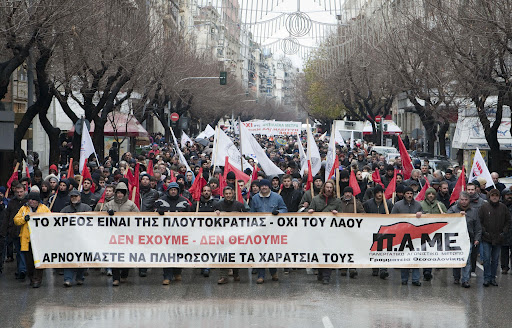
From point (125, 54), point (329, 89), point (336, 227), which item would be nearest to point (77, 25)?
point (125, 54)

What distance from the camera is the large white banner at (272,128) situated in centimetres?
5919

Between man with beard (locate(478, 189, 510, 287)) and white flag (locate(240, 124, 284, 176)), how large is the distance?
5.70 metres

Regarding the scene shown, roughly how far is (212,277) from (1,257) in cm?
299

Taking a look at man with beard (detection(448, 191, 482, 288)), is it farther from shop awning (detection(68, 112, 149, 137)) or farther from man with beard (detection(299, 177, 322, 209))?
shop awning (detection(68, 112, 149, 137))

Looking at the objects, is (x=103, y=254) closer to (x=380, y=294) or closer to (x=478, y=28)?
(x=380, y=294)

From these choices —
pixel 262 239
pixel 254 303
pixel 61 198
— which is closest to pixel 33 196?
pixel 61 198

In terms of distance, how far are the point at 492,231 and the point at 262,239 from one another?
3.12 m

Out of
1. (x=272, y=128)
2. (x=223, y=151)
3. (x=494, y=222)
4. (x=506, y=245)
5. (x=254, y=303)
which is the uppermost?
(x=272, y=128)

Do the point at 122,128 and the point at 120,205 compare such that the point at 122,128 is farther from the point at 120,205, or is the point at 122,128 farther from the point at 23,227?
the point at 23,227

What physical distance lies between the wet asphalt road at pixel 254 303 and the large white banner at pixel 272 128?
46.5 meters

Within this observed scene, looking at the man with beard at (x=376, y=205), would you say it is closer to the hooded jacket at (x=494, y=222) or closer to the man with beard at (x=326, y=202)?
the man with beard at (x=326, y=202)

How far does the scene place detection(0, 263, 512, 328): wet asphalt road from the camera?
372 inches

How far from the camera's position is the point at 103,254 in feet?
38.5

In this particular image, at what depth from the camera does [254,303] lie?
10508mm
